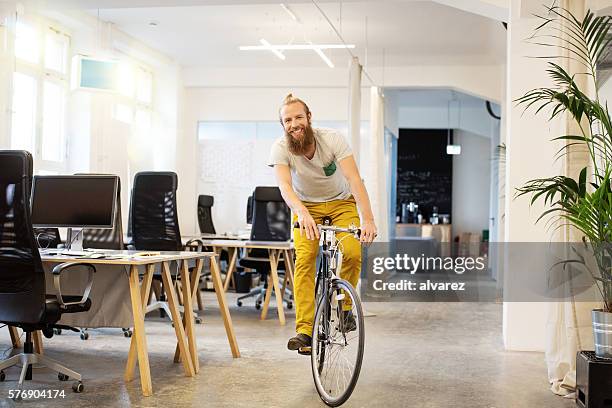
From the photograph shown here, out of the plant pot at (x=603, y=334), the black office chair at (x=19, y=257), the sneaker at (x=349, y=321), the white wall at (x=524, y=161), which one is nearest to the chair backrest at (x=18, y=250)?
the black office chair at (x=19, y=257)

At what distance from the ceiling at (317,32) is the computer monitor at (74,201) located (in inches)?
176

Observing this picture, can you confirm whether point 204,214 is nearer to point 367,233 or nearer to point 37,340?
point 37,340

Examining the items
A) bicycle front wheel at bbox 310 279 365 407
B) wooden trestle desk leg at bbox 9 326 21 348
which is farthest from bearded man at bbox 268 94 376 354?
wooden trestle desk leg at bbox 9 326 21 348

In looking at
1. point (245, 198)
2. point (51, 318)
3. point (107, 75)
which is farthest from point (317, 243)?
point (245, 198)

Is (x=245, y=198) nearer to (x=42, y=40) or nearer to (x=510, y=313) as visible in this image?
(x=42, y=40)

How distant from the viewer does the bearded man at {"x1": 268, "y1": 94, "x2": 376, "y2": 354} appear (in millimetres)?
3877

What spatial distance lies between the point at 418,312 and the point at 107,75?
15.3 ft

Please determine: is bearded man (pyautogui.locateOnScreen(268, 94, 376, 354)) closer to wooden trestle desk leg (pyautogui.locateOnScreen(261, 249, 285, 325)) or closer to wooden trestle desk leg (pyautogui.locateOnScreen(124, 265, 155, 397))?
wooden trestle desk leg (pyautogui.locateOnScreen(124, 265, 155, 397))

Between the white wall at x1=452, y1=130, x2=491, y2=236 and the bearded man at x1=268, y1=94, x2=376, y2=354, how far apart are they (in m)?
16.2

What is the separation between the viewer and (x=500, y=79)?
12.1 meters

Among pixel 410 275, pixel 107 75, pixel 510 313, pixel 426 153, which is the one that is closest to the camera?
pixel 510 313

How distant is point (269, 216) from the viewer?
27.2ft

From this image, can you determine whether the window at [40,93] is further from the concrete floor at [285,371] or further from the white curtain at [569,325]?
the white curtain at [569,325]

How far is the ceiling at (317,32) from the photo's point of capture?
30.6 feet
